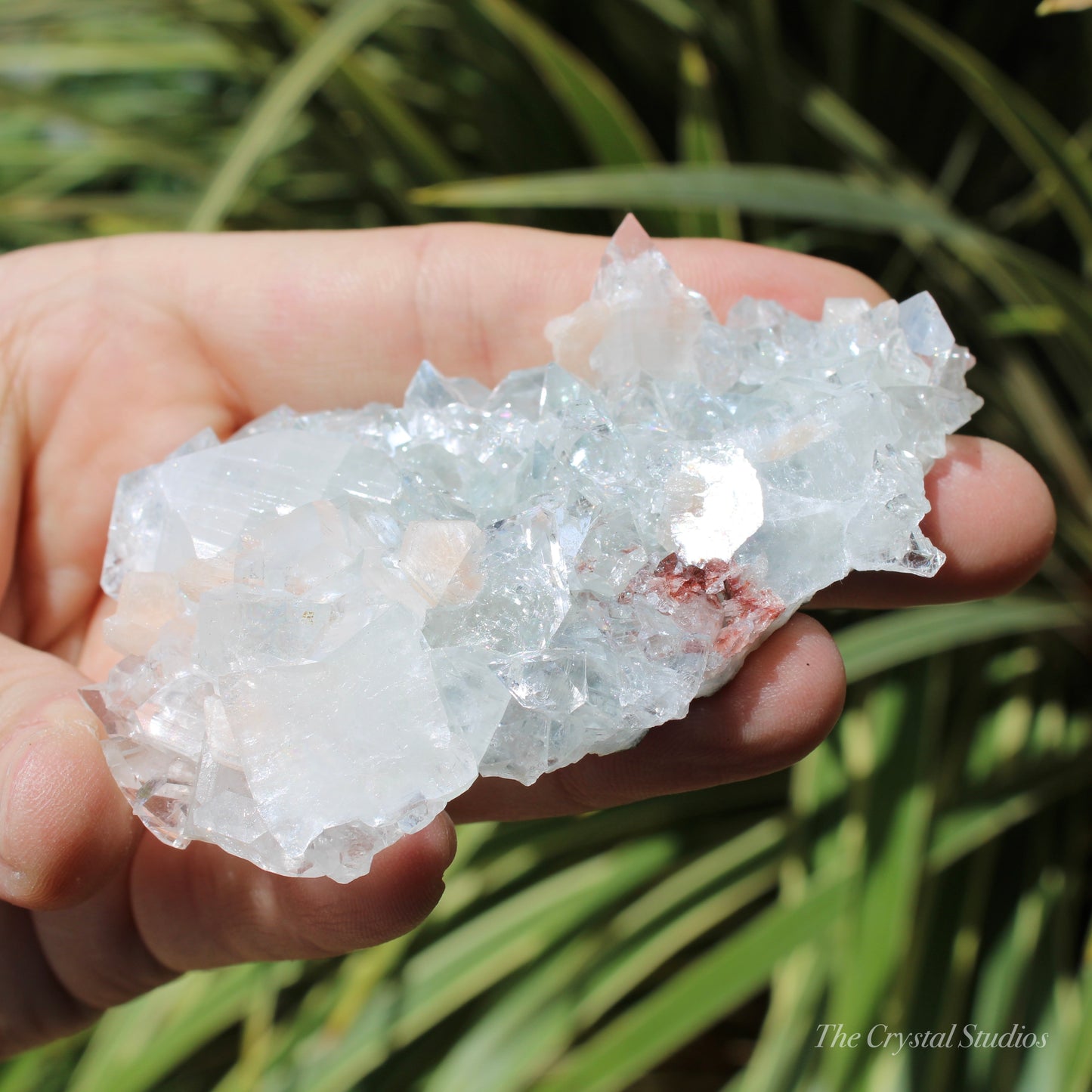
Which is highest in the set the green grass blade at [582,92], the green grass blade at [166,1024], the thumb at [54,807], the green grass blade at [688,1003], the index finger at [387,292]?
the green grass blade at [582,92]

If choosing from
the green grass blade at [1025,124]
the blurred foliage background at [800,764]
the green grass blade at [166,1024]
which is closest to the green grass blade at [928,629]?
the blurred foliage background at [800,764]

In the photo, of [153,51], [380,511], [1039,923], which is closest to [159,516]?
[380,511]

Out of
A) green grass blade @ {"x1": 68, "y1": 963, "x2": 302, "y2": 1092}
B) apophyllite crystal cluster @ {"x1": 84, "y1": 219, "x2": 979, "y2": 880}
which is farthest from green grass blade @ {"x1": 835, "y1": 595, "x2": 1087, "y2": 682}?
green grass blade @ {"x1": 68, "y1": 963, "x2": 302, "y2": 1092}

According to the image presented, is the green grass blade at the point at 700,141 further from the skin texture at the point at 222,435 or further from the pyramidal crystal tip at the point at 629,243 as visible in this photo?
the pyramidal crystal tip at the point at 629,243

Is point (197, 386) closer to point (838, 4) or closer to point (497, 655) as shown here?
point (497, 655)

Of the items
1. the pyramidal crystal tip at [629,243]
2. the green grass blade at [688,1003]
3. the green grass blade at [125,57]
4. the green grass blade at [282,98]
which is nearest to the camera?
the pyramidal crystal tip at [629,243]

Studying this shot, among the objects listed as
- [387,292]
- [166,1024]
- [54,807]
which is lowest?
[166,1024]

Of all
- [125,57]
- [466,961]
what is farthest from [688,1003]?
[125,57]

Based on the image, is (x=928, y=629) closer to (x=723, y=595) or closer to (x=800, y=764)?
(x=800, y=764)
